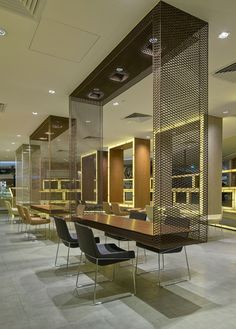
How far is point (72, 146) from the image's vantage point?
7172mm

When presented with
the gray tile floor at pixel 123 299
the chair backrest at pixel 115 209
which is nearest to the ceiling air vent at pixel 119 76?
the gray tile floor at pixel 123 299

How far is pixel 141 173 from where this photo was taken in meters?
12.3

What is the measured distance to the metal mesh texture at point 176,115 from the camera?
11.3ft

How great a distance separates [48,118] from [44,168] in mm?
2594

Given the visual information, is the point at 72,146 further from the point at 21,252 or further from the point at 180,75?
the point at 180,75

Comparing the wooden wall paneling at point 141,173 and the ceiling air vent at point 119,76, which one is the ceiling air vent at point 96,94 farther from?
the wooden wall paneling at point 141,173

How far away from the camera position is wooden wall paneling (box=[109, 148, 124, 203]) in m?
14.1

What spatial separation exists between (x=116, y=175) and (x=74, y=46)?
10163mm

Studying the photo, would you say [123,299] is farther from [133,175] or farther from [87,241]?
[133,175]

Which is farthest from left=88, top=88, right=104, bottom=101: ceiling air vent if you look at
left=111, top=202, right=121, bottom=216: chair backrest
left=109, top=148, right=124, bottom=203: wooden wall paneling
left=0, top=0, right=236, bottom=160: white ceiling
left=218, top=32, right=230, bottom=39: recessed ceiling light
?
left=109, top=148, right=124, bottom=203: wooden wall paneling

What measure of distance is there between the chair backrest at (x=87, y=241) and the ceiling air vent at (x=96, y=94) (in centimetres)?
345

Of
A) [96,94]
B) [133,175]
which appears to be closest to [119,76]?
[96,94]

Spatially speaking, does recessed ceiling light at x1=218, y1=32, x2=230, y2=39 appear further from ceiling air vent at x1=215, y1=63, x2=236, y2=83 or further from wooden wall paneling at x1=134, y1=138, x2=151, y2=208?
wooden wall paneling at x1=134, y1=138, x2=151, y2=208

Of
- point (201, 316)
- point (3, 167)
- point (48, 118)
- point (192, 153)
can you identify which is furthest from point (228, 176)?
point (3, 167)
